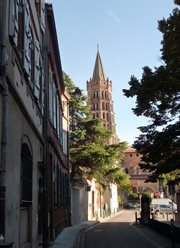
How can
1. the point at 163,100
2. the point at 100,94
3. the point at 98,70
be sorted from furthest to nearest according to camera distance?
the point at 98,70, the point at 100,94, the point at 163,100

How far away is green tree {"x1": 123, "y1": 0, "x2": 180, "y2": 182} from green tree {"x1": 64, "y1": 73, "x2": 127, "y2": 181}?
14246 mm

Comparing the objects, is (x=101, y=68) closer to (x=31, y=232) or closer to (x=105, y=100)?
(x=105, y=100)

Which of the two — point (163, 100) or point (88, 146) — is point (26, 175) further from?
point (88, 146)

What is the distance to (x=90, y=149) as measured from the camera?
104ft

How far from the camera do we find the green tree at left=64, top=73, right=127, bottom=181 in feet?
103

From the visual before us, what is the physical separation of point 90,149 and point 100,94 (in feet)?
289

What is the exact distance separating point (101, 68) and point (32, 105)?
372 feet

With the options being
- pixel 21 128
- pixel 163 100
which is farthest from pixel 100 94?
pixel 21 128

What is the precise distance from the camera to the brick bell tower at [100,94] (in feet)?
382

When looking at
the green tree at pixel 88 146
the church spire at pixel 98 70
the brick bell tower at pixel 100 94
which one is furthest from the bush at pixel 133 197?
the green tree at pixel 88 146

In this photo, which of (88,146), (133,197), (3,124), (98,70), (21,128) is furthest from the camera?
(98,70)

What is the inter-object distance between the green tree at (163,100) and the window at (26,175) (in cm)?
696

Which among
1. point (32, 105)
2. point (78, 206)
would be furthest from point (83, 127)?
point (32, 105)

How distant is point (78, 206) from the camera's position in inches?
1249
